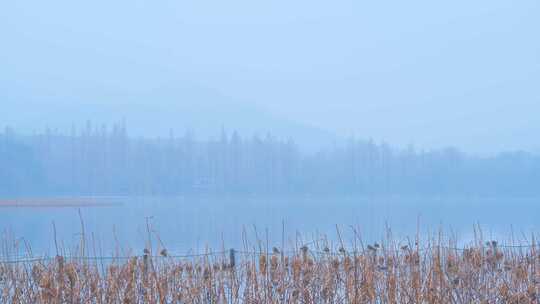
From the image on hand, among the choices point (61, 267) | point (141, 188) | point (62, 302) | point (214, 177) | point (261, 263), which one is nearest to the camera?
point (62, 302)

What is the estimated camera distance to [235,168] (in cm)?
5031

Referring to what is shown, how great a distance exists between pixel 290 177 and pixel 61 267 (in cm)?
4708

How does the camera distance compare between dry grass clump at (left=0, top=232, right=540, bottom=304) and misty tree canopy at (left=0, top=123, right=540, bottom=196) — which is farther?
misty tree canopy at (left=0, top=123, right=540, bottom=196)

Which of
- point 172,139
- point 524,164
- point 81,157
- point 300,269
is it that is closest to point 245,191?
point 172,139

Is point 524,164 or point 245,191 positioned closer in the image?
Answer: point 245,191

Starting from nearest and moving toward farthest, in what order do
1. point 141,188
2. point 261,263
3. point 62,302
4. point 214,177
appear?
point 62,302
point 261,263
point 141,188
point 214,177

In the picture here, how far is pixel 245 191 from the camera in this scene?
1921 inches

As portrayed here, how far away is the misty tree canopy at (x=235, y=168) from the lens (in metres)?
46.1

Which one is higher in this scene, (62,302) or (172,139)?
(172,139)

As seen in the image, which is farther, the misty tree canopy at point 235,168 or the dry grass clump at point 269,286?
the misty tree canopy at point 235,168

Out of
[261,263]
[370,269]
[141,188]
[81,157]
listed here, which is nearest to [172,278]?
[261,263]

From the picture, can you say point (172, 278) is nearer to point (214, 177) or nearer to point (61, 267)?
point (61, 267)

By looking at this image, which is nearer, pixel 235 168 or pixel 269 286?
pixel 269 286

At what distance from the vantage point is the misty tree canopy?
46.1 metres
